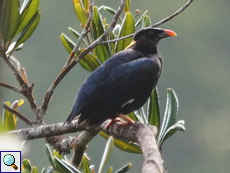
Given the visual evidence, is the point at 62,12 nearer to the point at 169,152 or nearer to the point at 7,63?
the point at 169,152

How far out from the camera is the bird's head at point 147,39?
4.57 meters

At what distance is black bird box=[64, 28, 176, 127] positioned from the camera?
3.86 m

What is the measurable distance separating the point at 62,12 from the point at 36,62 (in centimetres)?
656

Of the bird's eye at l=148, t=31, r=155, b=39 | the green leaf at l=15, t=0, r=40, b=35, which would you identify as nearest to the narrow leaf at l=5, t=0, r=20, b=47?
the green leaf at l=15, t=0, r=40, b=35

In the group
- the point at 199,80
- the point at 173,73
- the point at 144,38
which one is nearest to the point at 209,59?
the point at 199,80

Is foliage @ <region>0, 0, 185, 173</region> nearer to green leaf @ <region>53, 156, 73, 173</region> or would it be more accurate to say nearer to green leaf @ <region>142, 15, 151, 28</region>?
green leaf @ <region>142, 15, 151, 28</region>

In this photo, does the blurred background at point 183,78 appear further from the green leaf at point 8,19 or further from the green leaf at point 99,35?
the green leaf at point 8,19

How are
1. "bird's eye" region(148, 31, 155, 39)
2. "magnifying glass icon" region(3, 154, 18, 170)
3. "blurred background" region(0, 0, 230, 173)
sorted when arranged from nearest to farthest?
"magnifying glass icon" region(3, 154, 18, 170), "bird's eye" region(148, 31, 155, 39), "blurred background" region(0, 0, 230, 173)

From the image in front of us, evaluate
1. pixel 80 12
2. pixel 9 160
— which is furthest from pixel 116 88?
pixel 9 160

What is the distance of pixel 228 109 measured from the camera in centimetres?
3123

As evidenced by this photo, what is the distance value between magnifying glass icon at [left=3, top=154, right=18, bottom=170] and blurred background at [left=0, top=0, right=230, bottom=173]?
16.1 m

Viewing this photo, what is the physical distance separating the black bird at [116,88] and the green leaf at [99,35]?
0.24 metres

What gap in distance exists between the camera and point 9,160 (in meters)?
3.60

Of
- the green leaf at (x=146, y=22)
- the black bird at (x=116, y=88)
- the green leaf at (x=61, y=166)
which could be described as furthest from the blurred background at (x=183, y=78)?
the green leaf at (x=61, y=166)
